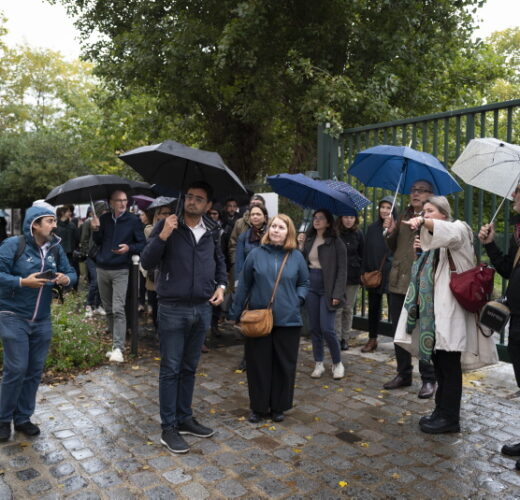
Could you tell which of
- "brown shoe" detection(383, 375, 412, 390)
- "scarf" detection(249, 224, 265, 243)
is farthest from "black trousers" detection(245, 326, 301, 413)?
"scarf" detection(249, 224, 265, 243)

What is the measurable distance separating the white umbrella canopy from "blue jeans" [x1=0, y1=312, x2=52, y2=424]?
3.71m

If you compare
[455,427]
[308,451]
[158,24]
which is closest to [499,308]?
[455,427]

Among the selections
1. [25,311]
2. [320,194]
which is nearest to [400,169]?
[320,194]

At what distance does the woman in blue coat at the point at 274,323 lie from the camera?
15.6 ft

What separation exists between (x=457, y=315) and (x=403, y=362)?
1.53 meters

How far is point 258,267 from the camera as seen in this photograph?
4777 millimetres

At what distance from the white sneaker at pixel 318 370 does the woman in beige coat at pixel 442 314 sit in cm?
159

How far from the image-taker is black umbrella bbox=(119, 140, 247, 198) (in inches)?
159

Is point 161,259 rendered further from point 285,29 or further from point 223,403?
point 285,29

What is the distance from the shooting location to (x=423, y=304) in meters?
4.47

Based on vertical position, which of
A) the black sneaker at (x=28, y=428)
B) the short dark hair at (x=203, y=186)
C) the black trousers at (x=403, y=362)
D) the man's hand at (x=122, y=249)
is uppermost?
the short dark hair at (x=203, y=186)

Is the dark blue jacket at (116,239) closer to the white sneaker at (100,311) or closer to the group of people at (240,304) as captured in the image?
the group of people at (240,304)

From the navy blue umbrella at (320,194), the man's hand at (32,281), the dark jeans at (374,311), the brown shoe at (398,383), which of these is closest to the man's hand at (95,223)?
the navy blue umbrella at (320,194)

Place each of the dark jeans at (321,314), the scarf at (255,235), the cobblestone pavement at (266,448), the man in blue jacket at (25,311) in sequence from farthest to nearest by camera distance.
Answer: the scarf at (255,235) < the dark jeans at (321,314) < the man in blue jacket at (25,311) < the cobblestone pavement at (266,448)
